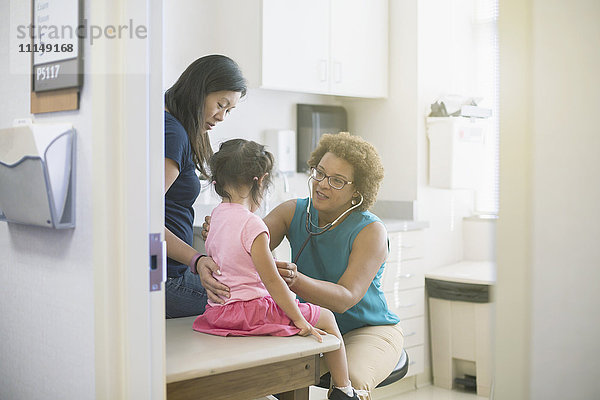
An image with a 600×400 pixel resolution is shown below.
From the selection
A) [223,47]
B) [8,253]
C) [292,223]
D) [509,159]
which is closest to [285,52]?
[223,47]

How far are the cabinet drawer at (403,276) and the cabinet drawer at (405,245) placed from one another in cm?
3

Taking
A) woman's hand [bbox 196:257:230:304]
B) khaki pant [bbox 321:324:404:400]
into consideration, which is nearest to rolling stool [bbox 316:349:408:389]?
khaki pant [bbox 321:324:404:400]

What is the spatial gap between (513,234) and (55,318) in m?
0.94

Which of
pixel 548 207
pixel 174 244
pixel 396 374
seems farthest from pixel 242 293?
pixel 548 207

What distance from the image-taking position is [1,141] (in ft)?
4.47

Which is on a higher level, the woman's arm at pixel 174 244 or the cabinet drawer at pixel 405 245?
the woman's arm at pixel 174 244

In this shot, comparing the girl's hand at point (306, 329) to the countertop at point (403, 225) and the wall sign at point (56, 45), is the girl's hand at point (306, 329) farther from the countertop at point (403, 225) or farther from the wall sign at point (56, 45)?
the countertop at point (403, 225)

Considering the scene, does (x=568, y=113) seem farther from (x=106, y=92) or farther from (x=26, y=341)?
(x=26, y=341)

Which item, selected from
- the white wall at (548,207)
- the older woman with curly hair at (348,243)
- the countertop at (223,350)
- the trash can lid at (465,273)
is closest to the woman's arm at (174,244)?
the countertop at (223,350)

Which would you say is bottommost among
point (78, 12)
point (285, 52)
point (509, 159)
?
point (509, 159)

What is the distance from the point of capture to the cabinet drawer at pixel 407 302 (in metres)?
3.42

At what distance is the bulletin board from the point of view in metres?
1.21

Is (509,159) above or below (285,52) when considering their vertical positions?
below

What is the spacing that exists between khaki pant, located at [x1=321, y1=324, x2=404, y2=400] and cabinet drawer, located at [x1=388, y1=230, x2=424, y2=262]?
1.30m
